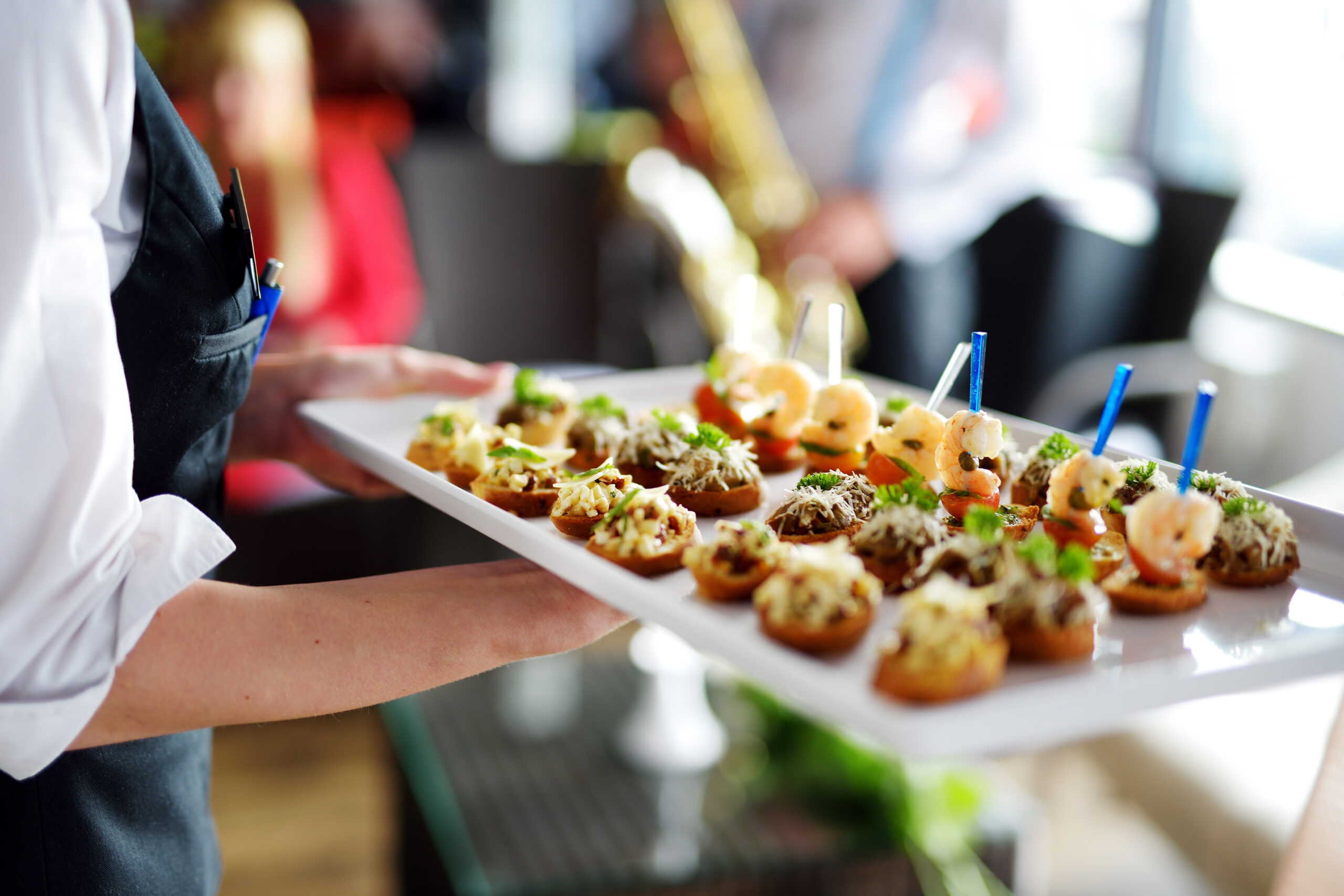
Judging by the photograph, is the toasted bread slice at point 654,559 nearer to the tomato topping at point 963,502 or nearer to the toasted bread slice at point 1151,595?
the tomato topping at point 963,502

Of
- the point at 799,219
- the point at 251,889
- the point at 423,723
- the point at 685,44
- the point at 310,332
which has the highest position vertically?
the point at 685,44

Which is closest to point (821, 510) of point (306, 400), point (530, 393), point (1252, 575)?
point (1252, 575)

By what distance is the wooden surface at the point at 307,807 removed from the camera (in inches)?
127

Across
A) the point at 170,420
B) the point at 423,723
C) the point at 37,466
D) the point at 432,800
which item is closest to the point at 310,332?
the point at 423,723

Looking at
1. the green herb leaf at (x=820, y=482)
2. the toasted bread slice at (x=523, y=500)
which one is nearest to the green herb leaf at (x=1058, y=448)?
the green herb leaf at (x=820, y=482)

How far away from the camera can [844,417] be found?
1497 mm

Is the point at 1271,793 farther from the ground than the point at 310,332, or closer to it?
closer to it

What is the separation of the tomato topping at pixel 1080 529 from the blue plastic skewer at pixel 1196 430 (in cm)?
12

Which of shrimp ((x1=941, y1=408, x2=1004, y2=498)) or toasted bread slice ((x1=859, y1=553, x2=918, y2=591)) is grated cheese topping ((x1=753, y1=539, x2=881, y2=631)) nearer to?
toasted bread slice ((x1=859, y1=553, x2=918, y2=591))

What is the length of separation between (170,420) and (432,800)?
1.49 metres

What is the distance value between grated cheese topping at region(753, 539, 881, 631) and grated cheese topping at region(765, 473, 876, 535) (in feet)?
0.77

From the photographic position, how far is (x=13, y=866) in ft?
3.93

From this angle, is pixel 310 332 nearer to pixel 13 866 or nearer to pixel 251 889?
pixel 251 889

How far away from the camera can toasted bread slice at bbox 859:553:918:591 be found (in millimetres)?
1131
